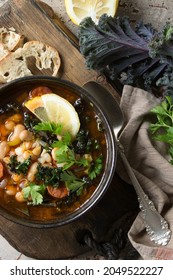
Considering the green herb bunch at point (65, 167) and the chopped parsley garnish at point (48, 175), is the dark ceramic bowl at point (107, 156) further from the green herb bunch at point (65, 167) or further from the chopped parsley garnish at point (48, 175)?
the chopped parsley garnish at point (48, 175)

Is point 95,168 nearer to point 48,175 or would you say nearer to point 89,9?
point 48,175

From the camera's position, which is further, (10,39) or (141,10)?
(141,10)

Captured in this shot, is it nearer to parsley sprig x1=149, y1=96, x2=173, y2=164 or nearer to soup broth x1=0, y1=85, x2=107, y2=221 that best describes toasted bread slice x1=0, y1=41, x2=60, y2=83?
soup broth x1=0, y1=85, x2=107, y2=221

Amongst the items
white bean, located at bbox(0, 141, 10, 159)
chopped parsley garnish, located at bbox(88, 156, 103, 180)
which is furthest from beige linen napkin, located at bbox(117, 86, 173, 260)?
white bean, located at bbox(0, 141, 10, 159)

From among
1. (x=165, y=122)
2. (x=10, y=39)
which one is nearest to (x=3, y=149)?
(x=10, y=39)

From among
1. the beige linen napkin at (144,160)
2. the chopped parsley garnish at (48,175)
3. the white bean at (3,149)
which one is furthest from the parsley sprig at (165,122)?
the white bean at (3,149)
